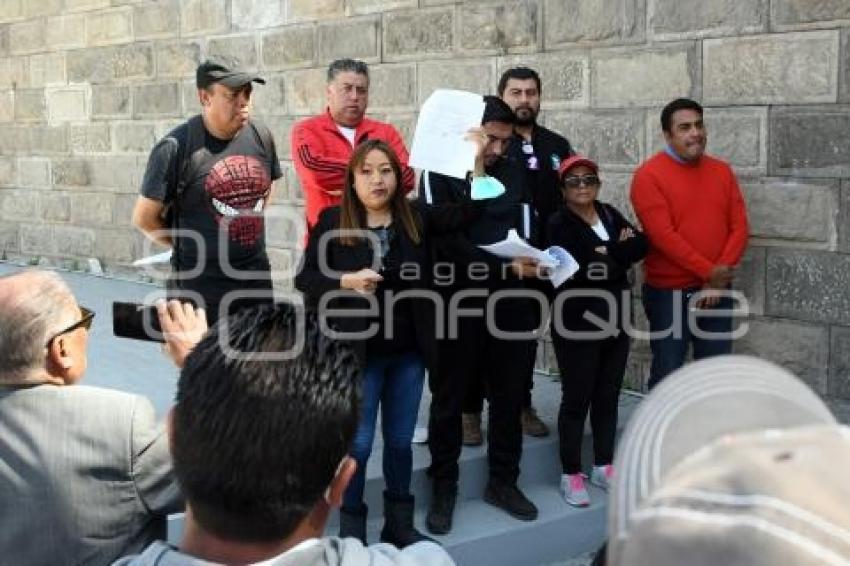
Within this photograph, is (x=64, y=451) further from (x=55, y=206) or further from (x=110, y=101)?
(x=55, y=206)

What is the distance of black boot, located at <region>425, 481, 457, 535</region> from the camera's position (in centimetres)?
395

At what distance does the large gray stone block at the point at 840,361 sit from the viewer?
4.57 meters

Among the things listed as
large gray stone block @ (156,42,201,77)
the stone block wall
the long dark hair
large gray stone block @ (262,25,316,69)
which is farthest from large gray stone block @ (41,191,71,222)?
the long dark hair

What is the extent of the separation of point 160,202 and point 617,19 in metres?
2.85

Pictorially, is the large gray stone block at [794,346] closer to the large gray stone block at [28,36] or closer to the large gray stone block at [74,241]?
the large gray stone block at [74,241]

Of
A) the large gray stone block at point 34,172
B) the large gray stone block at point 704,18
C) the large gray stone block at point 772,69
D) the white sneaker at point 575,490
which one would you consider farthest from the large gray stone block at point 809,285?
the large gray stone block at point 34,172

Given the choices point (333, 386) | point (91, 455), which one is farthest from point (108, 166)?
point (333, 386)

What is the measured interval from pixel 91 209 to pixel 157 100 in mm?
1442

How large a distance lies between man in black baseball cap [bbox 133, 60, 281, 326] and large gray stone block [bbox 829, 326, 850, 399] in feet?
8.92

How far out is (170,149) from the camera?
149 inches

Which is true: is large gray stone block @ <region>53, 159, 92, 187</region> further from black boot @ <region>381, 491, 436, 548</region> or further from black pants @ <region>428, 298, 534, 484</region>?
black boot @ <region>381, 491, 436, 548</region>

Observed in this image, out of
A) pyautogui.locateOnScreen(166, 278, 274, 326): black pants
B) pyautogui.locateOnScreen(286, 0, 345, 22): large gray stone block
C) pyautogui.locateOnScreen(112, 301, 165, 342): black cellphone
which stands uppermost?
pyautogui.locateOnScreen(286, 0, 345, 22): large gray stone block

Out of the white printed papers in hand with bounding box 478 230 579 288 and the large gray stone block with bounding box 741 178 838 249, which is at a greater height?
the large gray stone block with bounding box 741 178 838 249

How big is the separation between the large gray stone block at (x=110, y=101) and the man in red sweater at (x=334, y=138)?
4768 mm
